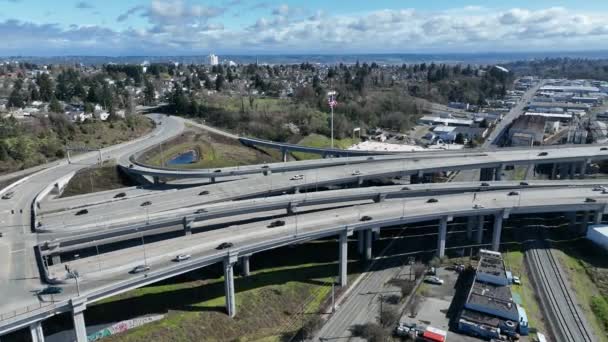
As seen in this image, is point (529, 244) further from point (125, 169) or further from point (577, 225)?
point (125, 169)

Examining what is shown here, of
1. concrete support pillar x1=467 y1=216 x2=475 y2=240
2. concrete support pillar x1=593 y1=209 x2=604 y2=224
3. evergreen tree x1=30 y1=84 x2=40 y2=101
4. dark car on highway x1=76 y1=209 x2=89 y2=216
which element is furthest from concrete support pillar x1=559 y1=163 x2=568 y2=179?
evergreen tree x1=30 y1=84 x2=40 y2=101

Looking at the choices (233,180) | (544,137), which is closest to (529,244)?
(233,180)

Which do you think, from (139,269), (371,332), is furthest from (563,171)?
(139,269)

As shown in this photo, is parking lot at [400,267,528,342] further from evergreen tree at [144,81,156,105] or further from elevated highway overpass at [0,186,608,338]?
evergreen tree at [144,81,156,105]

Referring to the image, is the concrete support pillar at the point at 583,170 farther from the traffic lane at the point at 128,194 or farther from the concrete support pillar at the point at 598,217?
the concrete support pillar at the point at 598,217

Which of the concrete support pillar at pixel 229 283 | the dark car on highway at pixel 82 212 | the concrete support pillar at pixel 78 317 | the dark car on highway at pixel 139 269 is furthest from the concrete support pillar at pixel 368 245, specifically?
the dark car on highway at pixel 82 212
